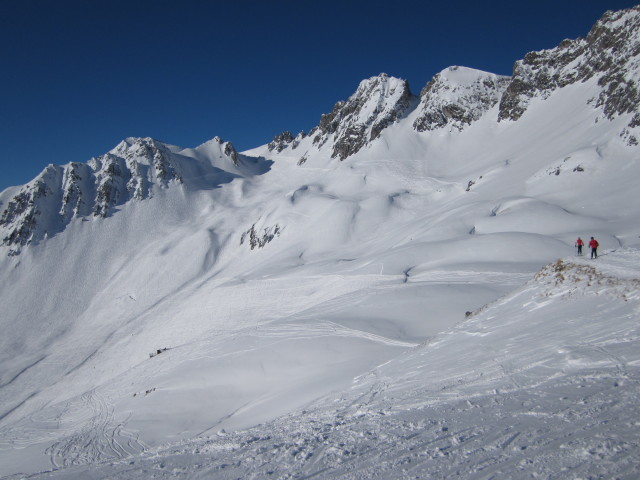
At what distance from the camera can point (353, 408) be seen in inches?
332

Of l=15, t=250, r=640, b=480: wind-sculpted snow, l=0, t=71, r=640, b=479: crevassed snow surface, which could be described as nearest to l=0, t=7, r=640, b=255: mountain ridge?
l=0, t=71, r=640, b=479: crevassed snow surface

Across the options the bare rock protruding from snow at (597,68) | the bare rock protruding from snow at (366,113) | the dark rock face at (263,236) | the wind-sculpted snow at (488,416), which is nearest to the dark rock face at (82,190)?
the dark rock face at (263,236)

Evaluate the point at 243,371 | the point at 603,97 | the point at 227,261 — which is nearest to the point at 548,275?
the point at 243,371

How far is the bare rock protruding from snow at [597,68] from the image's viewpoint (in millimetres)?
42881

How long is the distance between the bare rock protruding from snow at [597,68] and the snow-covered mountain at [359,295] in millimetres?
414

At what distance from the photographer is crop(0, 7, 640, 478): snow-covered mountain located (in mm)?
6430

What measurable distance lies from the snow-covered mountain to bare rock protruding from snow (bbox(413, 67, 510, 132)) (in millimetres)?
553

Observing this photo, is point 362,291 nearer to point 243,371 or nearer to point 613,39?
point 243,371

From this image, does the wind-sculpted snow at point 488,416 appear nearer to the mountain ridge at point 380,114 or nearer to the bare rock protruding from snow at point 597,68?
the bare rock protruding from snow at point 597,68

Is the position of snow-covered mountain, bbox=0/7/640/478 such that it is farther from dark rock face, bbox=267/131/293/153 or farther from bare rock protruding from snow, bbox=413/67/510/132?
dark rock face, bbox=267/131/293/153

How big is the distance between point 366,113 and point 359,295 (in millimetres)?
73887

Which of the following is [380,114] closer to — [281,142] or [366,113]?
[366,113]

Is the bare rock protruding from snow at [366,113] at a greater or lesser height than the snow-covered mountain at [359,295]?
greater

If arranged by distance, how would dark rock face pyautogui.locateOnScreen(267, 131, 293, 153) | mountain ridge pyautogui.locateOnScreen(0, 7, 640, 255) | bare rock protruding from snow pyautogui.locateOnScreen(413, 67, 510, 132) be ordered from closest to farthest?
mountain ridge pyautogui.locateOnScreen(0, 7, 640, 255), bare rock protruding from snow pyautogui.locateOnScreen(413, 67, 510, 132), dark rock face pyautogui.locateOnScreen(267, 131, 293, 153)
